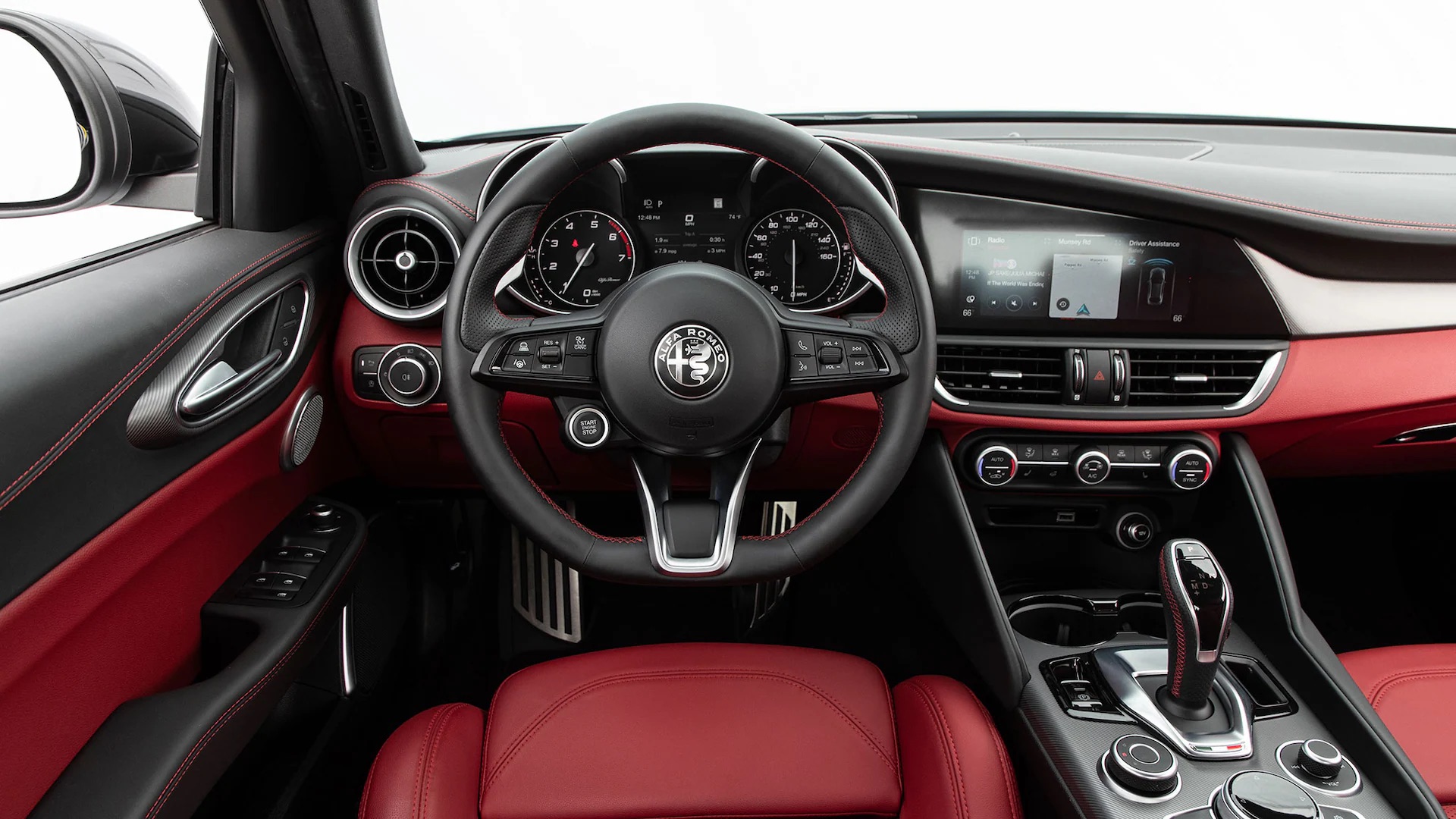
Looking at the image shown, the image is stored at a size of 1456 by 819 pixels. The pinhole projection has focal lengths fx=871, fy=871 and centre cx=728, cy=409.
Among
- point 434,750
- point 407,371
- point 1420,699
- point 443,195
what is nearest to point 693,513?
point 434,750

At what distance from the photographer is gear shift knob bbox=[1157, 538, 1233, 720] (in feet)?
3.99

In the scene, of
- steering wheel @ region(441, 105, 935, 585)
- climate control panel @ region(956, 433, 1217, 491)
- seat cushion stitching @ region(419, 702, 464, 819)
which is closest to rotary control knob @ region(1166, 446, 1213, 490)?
climate control panel @ region(956, 433, 1217, 491)

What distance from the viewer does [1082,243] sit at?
61.4 inches

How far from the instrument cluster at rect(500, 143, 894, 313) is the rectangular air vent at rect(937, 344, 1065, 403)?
0.70 feet

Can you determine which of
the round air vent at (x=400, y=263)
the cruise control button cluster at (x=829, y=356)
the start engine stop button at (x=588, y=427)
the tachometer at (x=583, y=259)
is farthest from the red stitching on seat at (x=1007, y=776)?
the round air vent at (x=400, y=263)

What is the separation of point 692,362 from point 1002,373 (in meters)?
0.65

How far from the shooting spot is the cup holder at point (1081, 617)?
1580 millimetres

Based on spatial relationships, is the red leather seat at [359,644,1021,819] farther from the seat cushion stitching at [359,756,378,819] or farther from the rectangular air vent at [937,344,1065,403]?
the rectangular air vent at [937,344,1065,403]

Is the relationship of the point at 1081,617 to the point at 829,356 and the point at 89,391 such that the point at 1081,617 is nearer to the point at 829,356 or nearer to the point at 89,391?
the point at 829,356

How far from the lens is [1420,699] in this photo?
1299 mm

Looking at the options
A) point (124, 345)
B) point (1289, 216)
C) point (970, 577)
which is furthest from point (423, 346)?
point (1289, 216)

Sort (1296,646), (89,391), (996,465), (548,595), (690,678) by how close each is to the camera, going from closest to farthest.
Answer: (89,391) < (690,678) < (1296,646) < (996,465) < (548,595)

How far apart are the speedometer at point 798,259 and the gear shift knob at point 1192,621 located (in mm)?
661

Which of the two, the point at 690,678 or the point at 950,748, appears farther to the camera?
the point at 690,678
